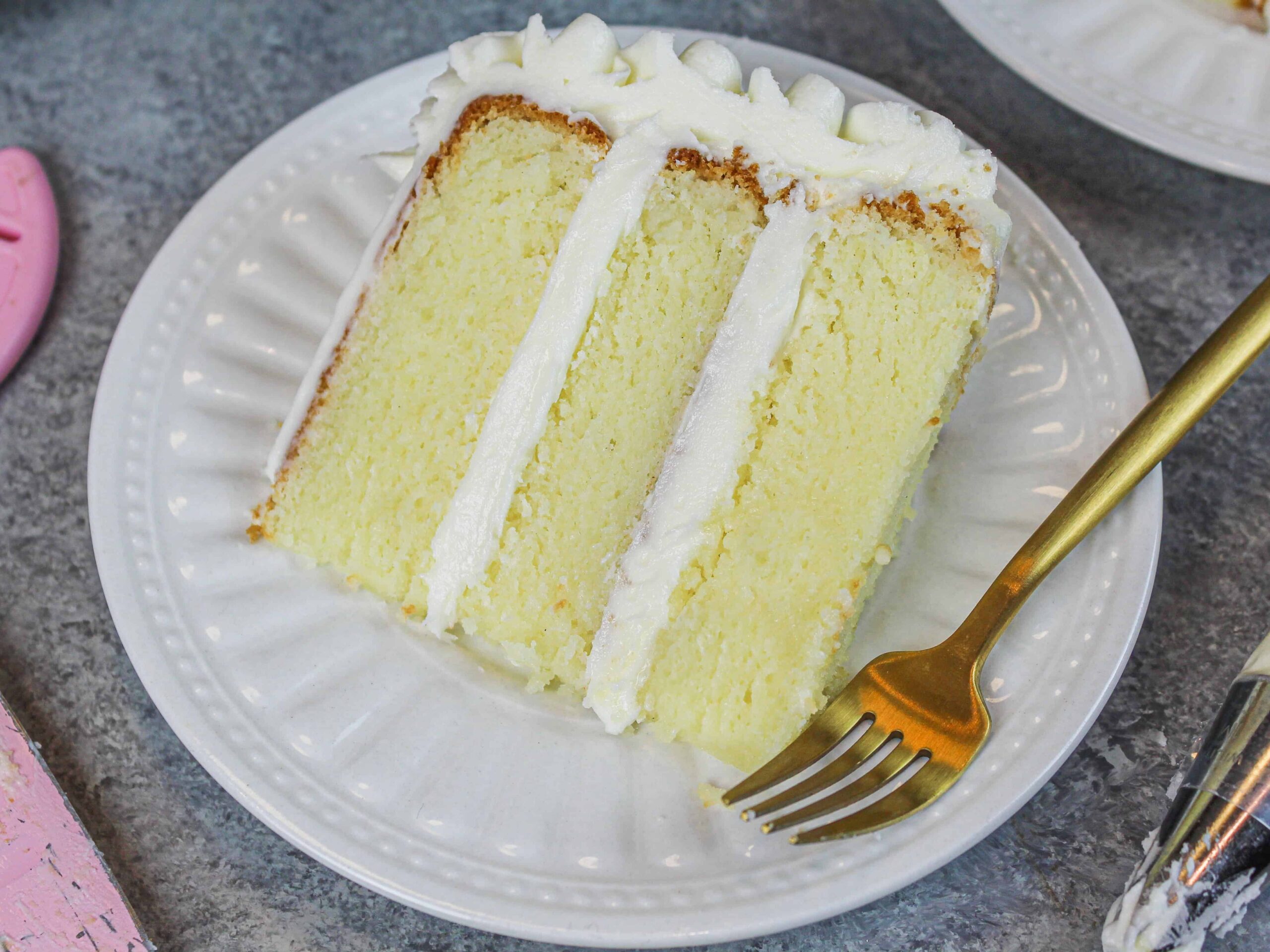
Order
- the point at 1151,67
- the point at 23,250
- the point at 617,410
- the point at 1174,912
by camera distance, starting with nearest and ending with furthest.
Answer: the point at 1174,912
the point at 617,410
the point at 1151,67
the point at 23,250

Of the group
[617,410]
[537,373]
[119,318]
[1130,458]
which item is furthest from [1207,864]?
[119,318]

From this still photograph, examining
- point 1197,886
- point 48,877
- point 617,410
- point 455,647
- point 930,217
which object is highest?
point 930,217

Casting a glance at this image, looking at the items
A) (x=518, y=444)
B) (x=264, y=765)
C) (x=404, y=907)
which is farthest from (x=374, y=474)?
(x=404, y=907)

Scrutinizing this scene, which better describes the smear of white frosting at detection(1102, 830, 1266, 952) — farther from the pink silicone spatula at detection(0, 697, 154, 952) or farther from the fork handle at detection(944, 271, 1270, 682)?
the pink silicone spatula at detection(0, 697, 154, 952)

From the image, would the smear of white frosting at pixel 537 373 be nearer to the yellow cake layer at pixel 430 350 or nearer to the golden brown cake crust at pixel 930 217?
the yellow cake layer at pixel 430 350

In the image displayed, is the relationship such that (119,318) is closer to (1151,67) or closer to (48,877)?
(48,877)

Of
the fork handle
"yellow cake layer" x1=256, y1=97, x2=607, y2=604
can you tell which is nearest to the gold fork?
the fork handle

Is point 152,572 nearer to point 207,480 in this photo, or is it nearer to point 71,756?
point 207,480
